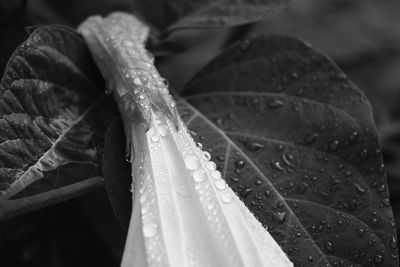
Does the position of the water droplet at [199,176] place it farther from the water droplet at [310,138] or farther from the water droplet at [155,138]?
the water droplet at [310,138]

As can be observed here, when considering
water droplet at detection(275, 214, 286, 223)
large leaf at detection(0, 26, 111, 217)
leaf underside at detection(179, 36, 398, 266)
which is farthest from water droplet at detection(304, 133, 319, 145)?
large leaf at detection(0, 26, 111, 217)

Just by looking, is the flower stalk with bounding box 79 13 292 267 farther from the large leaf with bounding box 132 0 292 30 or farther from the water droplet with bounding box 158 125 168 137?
the large leaf with bounding box 132 0 292 30

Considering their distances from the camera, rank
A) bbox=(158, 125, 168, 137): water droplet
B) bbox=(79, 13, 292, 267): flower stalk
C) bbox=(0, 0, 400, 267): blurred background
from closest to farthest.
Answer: bbox=(79, 13, 292, 267): flower stalk
bbox=(158, 125, 168, 137): water droplet
bbox=(0, 0, 400, 267): blurred background

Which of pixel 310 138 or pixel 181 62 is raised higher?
pixel 310 138

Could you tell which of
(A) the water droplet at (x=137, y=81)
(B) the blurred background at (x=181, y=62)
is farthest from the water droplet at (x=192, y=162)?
(B) the blurred background at (x=181, y=62)

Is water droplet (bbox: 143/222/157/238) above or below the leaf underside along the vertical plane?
above

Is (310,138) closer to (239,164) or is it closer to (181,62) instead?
(239,164)

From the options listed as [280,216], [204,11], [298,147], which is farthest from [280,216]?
[204,11]
